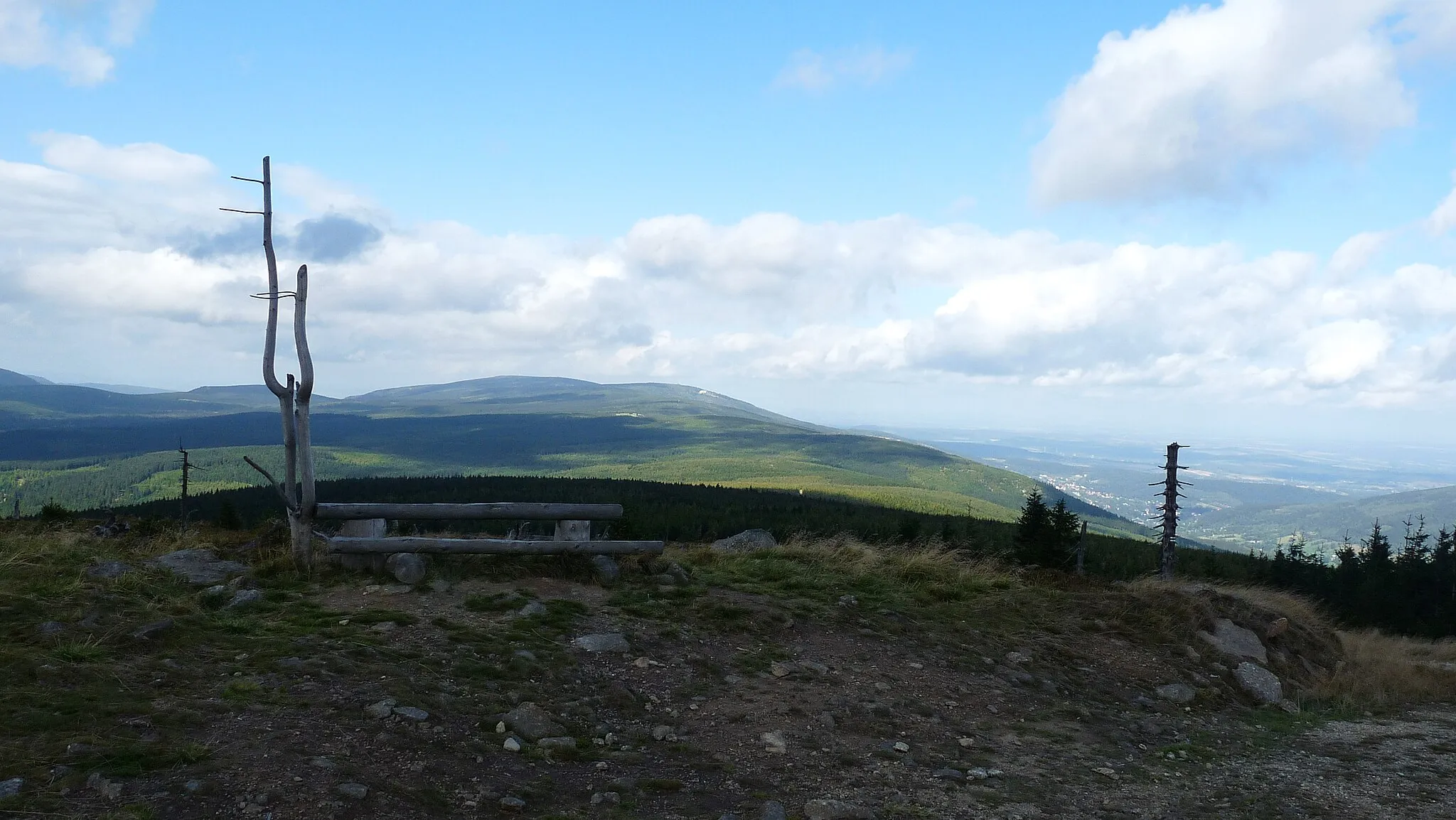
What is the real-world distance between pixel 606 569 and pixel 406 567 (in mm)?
3338

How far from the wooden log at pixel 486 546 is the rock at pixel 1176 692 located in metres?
8.85

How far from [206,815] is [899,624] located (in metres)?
10.5

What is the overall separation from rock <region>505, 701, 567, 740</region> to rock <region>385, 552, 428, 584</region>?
4.84 metres

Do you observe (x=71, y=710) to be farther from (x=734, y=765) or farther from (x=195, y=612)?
(x=734, y=765)

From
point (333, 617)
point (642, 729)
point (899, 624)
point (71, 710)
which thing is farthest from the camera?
point (899, 624)

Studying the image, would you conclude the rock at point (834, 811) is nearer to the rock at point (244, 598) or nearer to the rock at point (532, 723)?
the rock at point (532, 723)

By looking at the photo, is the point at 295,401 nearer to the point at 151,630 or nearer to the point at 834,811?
the point at 151,630

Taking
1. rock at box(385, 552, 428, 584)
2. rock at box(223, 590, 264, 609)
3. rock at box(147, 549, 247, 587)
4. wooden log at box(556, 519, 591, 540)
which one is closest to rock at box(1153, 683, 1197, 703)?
wooden log at box(556, 519, 591, 540)

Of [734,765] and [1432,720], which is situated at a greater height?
[734,765]

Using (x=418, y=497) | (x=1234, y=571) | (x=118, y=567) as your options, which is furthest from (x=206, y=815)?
(x=418, y=497)

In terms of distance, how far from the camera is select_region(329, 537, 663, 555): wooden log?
12617 millimetres

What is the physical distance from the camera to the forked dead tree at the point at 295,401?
1282cm

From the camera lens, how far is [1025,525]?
42.9 m

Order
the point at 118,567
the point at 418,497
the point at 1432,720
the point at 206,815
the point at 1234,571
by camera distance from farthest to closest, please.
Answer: the point at 418,497
the point at 1234,571
the point at 1432,720
the point at 118,567
the point at 206,815
